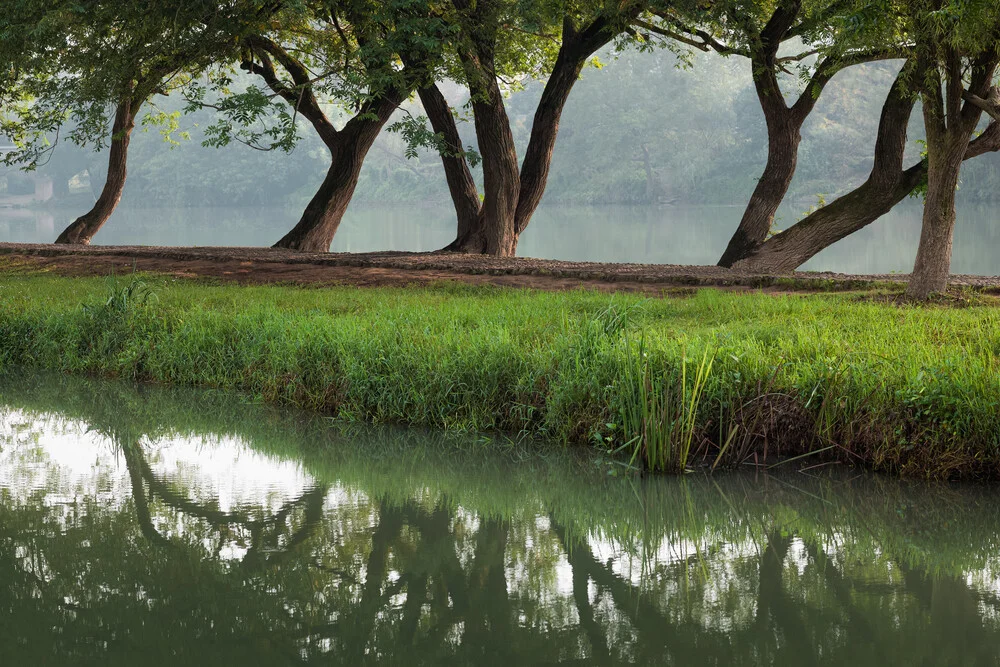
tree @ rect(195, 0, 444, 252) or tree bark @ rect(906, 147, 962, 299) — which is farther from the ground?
tree @ rect(195, 0, 444, 252)

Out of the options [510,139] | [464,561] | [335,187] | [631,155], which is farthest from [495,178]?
[631,155]

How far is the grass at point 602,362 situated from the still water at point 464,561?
29cm

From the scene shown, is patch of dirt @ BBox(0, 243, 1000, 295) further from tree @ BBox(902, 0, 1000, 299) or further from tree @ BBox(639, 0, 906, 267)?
tree @ BBox(639, 0, 906, 267)

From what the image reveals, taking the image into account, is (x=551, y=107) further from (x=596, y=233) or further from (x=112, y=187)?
(x=596, y=233)

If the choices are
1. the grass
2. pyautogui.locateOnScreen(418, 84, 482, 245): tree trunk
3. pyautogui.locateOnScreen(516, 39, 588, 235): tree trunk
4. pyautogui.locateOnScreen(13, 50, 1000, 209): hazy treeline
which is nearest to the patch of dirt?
the grass

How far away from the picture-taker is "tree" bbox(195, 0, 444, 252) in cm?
1441

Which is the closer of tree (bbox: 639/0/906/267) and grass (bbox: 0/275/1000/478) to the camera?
grass (bbox: 0/275/1000/478)

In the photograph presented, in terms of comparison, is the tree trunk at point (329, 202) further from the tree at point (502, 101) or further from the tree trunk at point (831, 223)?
the tree trunk at point (831, 223)

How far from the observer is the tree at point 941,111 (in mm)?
9820

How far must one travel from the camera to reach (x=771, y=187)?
1587cm

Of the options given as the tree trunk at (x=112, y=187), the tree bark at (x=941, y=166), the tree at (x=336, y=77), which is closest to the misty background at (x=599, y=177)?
the tree trunk at (x=112, y=187)

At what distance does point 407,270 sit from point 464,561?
9.12 metres

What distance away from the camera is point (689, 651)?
419 cm

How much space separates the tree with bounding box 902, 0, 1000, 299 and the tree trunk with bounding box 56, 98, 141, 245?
15.6 meters
